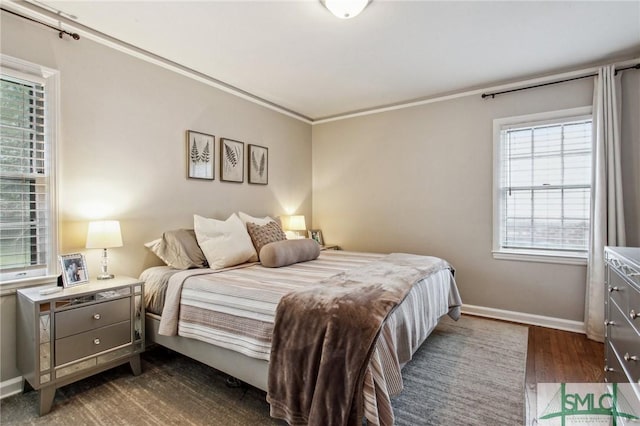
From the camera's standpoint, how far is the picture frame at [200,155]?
3.25 m

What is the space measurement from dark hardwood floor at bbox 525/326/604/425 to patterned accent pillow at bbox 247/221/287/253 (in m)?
2.34

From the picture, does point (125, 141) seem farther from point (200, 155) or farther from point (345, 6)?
point (345, 6)

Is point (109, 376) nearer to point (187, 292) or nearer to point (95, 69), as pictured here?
point (187, 292)

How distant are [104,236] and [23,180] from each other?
2.13ft

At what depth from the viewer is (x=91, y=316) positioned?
213cm

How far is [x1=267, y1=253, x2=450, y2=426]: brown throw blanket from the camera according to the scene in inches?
56.6

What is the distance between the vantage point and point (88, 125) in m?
2.53

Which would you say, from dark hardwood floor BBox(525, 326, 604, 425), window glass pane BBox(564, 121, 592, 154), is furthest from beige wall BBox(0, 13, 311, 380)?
window glass pane BBox(564, 121, 592, 154)

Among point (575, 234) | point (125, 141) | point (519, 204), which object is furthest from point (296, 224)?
point (575, 234)

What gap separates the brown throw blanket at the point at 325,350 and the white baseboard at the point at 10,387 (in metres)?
1.84

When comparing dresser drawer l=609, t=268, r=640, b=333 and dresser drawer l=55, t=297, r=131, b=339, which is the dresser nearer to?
dresser drawer l=609, t=268, r=640, b=333

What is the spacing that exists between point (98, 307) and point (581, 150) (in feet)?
14.6

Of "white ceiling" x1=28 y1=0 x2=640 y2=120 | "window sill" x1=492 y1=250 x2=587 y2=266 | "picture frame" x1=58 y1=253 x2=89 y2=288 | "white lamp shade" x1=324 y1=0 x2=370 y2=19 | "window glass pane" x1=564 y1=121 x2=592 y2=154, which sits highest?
"white ceiling" x1=28 y1=0 x2=640 y2=120

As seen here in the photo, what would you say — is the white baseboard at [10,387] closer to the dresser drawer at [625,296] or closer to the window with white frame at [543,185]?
the dresser drawer at [625,296]
